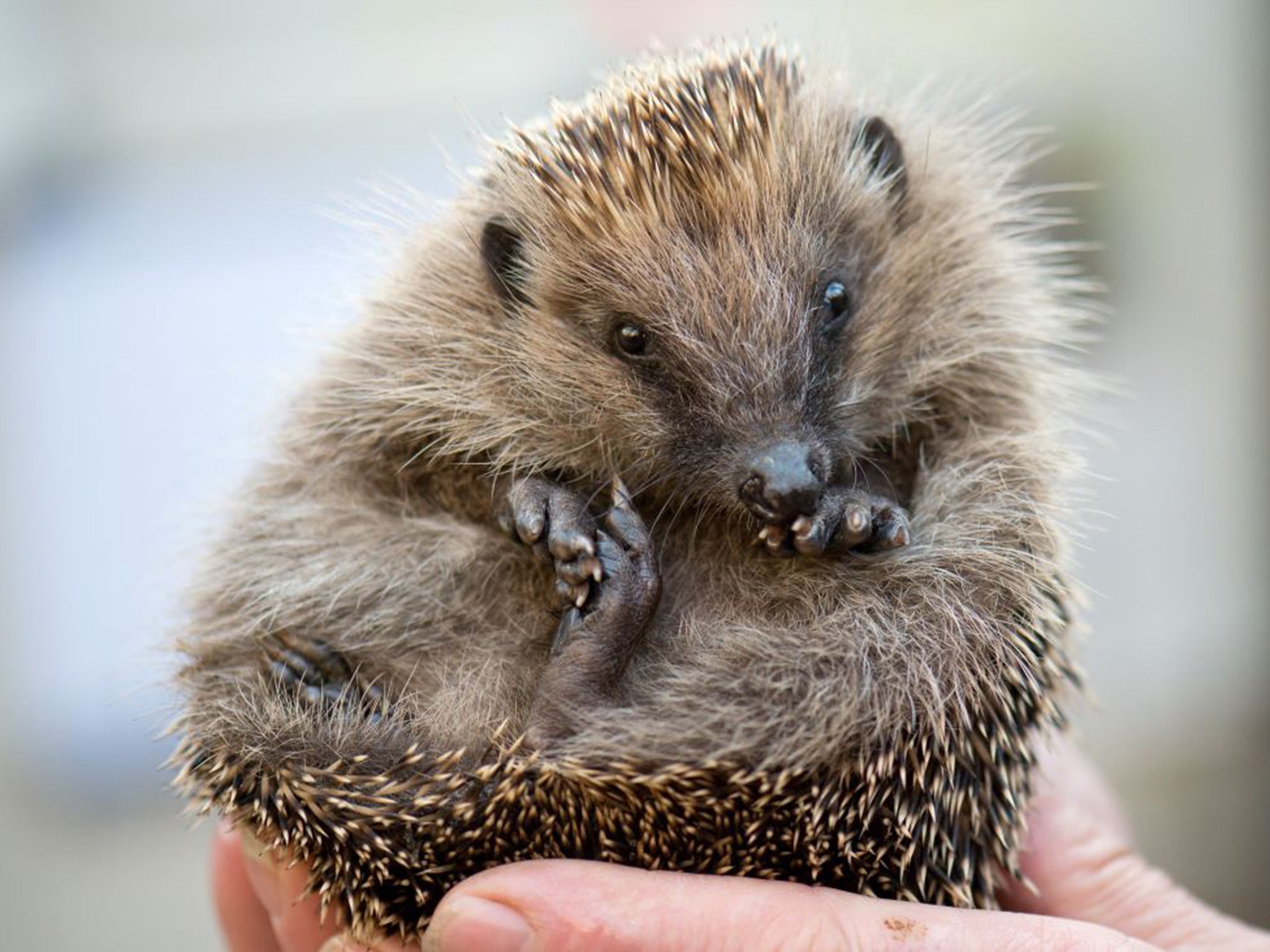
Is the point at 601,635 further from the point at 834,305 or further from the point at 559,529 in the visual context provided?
the point at 834,305

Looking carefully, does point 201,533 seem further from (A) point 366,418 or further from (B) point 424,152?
(B) point 424,152

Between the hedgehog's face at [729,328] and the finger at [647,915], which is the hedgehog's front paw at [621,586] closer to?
the hedgehog's face at [729,328]

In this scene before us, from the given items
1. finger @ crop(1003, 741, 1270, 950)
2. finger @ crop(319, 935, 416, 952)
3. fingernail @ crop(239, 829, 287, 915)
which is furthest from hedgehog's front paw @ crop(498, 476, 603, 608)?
finger @ crop(1003, 741, 1270, 950)

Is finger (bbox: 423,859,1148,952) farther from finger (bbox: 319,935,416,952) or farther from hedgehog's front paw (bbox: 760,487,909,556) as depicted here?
hedgehog's front paw (bbox: 760,487,909,556)

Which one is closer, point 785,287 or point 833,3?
point 785,287

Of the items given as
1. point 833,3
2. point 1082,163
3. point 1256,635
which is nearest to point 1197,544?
point 1256,635

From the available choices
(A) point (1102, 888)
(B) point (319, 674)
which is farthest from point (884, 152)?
(A) point (1102, 888)

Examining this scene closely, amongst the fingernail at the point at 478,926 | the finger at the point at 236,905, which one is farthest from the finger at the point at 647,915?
the finger at the point at 236,905
